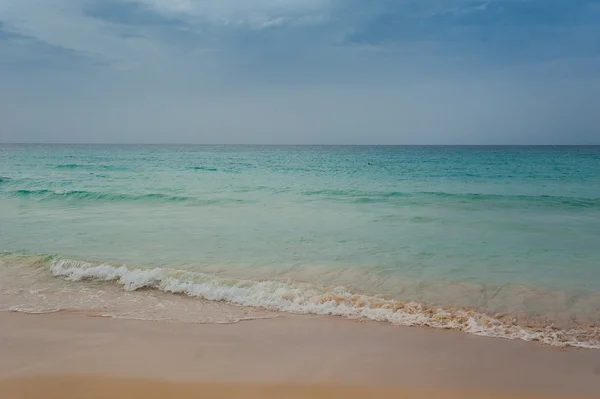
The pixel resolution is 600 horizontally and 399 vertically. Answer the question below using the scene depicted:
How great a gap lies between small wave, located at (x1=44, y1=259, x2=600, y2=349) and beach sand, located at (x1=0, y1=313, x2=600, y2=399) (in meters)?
0.25

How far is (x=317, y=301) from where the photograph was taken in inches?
237

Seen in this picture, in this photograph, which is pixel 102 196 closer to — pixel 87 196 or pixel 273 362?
pixel 87 196

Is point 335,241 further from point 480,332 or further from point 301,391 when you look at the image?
point 301,391

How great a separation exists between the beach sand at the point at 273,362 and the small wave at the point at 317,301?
0.83ft

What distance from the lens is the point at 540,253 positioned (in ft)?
29.7

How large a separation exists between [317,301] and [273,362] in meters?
1.76

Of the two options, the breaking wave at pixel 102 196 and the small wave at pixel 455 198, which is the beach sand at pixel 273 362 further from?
the small wave at pixel 455 198

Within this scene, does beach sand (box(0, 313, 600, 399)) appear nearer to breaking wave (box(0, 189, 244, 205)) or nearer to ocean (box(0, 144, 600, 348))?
ocean (box(0, 144, 600, 348))

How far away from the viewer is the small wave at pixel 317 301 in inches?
202

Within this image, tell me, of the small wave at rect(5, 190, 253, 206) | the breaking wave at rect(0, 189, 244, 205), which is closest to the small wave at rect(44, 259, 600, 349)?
the small wave at rect(5, 190, 253, 206)

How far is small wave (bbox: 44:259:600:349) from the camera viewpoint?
16.8ft

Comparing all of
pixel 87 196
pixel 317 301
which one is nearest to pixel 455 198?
pixel 317 301

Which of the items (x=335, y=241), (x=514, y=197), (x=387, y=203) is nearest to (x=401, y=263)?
(x=335, y=241)

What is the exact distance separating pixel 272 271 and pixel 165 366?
3463mm
